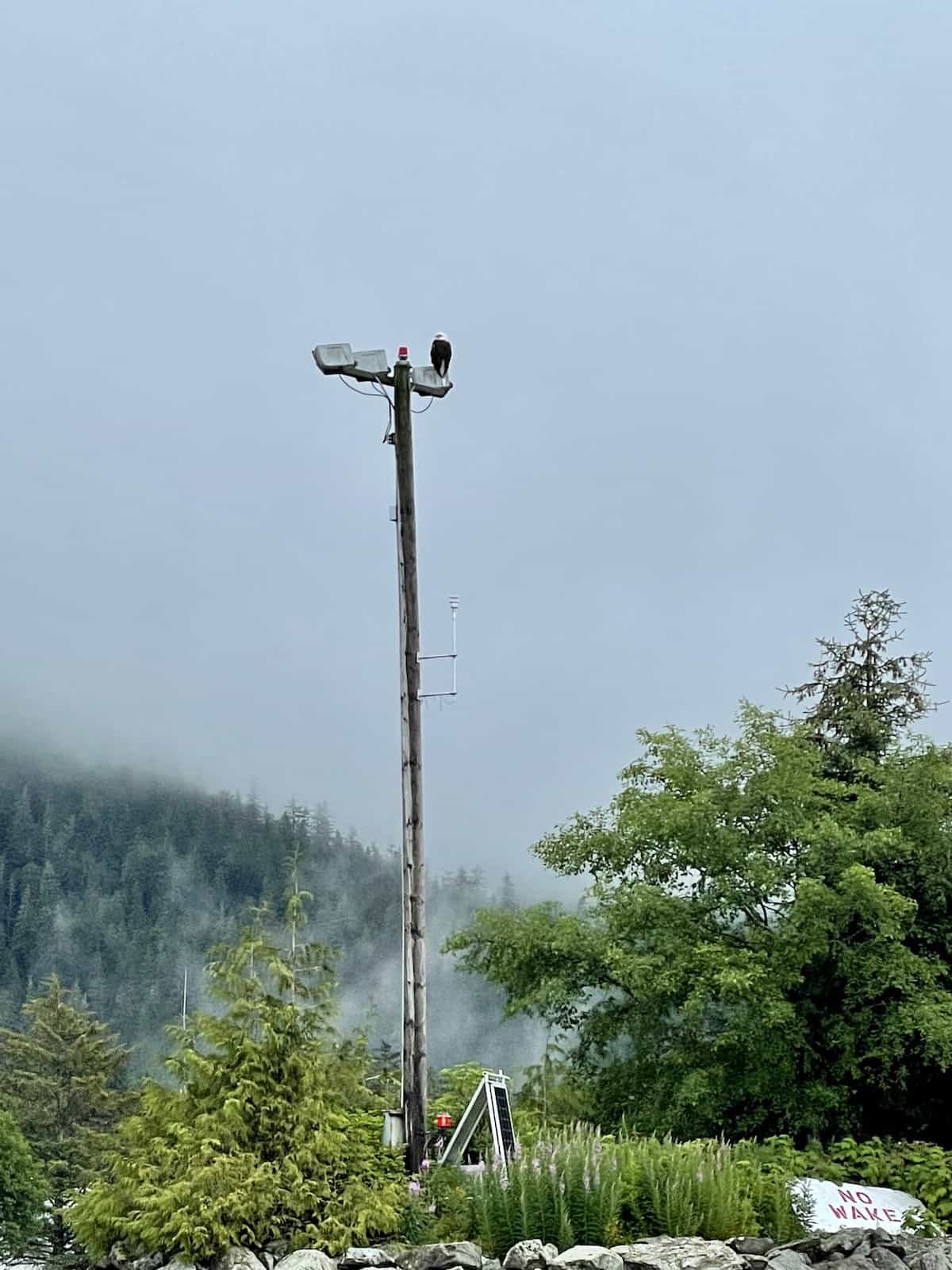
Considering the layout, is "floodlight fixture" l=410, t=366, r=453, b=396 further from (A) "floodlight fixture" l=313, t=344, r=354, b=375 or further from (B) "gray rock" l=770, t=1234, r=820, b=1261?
(B) "gray rock" l=770, t=1234, r=820, b=1261

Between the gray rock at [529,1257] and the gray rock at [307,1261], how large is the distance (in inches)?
37.9

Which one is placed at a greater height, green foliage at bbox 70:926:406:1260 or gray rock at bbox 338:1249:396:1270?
green foliage at bbox 70:926:406:1260

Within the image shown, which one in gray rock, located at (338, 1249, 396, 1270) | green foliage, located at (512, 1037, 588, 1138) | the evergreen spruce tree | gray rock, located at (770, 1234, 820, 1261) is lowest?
gray rock, located at (770, 1234, 820, 1261)

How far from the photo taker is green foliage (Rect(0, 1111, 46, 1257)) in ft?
83.9

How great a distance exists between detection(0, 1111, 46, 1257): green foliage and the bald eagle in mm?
20420

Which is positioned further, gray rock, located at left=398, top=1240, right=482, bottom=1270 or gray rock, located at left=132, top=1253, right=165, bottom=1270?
gray rock, located at left=132, top=1253, right=165, bottom=1270

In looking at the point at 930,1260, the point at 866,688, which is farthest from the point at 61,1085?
the point at 930,1260

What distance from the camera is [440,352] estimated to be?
1059cm

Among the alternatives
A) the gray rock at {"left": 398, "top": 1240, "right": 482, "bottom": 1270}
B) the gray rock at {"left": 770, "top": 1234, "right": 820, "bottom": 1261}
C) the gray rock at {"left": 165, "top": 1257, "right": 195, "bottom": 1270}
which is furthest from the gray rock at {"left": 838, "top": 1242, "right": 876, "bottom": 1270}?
the gray rock at {"left": 165, "top": 1257, "right": 195, "bottom": 1270}

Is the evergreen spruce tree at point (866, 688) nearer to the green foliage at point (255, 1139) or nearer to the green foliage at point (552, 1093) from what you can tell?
the green foliage at point (552, 1093)

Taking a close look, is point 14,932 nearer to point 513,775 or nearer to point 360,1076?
point 513,775

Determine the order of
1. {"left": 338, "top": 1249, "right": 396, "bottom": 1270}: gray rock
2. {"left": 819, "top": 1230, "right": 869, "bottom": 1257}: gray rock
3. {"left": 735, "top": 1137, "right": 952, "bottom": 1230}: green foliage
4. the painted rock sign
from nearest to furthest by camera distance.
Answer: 1. {"left": 338, "top": 1249, "right": 396, "bottom": 1270}: gray rock
2. {"left": 819, "top": 1230, "right": 869, "bottom": 1257}: gray rock
3. the painted rock sign
4. {"left": 735, "top": 1137, "right": 952, "bottom": 1230}: green foliage

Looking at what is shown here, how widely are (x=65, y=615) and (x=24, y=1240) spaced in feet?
331

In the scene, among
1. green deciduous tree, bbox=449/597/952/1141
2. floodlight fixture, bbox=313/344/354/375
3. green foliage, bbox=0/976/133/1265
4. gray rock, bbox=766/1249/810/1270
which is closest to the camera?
gray rock, bbox=766/1249/810/1270
